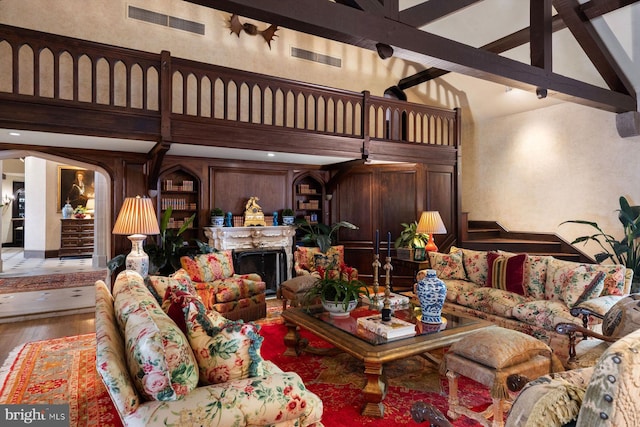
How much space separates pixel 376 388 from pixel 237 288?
2.48 metres

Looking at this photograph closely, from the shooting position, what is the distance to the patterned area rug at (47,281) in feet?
20.2

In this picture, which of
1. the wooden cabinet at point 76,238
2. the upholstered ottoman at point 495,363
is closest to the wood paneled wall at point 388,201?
the upholstered ottoman at point 495,363

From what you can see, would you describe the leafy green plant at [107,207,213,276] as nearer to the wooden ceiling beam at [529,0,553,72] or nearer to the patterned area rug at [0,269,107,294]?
the patterned area rug at [0,269,107,294]

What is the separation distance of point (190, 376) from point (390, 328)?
157 cm

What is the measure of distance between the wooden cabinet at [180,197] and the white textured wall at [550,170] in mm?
5315

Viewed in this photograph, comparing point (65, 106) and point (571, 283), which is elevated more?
point (65, 106)

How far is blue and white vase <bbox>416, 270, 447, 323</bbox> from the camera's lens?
3025mm

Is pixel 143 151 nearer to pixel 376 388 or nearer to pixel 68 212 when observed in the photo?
pixel 376 388

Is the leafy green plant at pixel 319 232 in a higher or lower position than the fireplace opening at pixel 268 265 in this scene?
higher

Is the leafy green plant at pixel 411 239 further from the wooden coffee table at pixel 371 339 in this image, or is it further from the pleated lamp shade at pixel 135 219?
the pleated lamp shade at pixel 135 219

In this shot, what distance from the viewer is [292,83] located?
5.14m

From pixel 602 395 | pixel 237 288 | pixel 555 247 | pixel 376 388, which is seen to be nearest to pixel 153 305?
pixel 376 388

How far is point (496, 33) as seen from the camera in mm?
5973

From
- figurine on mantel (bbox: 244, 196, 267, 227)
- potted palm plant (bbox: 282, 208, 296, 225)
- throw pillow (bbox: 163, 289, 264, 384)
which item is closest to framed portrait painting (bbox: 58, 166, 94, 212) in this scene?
figurine on mantel (bbox: 244, 196, 267, 227)
